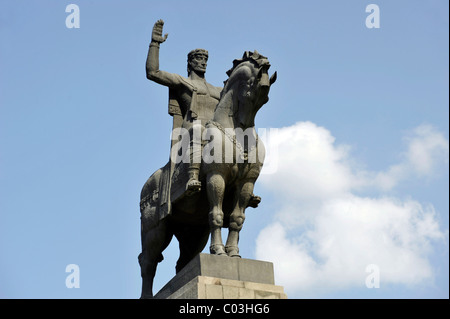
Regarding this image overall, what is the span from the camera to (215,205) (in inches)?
538

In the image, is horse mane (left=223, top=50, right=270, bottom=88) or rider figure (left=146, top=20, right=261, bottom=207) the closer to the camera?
horse mane (left=223, top=50, right=270, bottom=88)

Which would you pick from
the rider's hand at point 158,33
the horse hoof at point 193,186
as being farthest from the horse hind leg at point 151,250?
the rider's hand at point 158,33

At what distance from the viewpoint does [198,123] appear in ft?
48.0

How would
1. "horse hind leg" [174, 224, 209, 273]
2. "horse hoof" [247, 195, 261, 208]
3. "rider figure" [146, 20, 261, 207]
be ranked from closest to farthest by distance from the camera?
1. "horse hoof" [247, 195, 261, 208]
2. "rider figure" [146, 20, 261, 207]
3. "horse hind leg" [174, 224, 209, 273]

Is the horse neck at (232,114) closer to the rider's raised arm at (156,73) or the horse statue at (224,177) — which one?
the horse statue at (224,177)

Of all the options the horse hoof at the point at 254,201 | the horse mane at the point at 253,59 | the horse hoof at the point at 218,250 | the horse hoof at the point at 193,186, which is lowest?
the horse hoof at the point at 218,250

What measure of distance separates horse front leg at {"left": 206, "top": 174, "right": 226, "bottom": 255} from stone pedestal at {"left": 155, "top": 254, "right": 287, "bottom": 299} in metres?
0.46

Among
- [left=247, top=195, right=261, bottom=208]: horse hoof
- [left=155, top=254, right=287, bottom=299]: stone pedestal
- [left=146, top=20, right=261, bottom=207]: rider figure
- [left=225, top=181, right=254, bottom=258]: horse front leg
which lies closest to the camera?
[left=155, top=254, right=287, bottom=299]: stone pedestal

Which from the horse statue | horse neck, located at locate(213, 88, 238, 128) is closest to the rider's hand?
the horse statue

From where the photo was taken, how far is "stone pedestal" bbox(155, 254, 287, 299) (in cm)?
1263

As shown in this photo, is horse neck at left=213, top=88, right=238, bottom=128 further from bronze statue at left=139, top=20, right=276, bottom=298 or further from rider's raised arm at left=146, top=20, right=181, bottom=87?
rider's raised arm at left=146, top=20, right=181, bottom=87

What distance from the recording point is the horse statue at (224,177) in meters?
13.7

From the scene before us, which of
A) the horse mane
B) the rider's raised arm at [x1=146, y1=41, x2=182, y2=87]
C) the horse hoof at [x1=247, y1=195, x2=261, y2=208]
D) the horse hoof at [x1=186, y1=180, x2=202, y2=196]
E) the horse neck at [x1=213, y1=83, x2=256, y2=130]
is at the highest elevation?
the rider's raised arm at [x1=146, y1=41, x2=182, y2=87]
